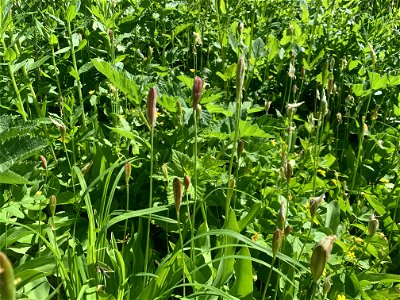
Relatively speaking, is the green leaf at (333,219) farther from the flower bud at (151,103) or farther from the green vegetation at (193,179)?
the flower bud at (151,103)

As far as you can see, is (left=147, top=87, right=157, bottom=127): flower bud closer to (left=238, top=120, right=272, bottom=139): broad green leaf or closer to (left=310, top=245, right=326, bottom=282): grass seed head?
(left=310, top=245, right=326, bottom=282): grass seed head

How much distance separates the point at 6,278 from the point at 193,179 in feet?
3.89

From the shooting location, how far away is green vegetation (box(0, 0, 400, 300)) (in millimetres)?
1186

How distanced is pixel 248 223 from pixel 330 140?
37.5 inches

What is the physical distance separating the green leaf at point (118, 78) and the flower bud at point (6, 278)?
121cm

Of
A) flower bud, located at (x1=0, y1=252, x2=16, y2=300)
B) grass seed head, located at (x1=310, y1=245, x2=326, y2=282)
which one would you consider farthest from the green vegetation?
flower bud, located at (x1=0, y1=252, x2=16, y2=300)

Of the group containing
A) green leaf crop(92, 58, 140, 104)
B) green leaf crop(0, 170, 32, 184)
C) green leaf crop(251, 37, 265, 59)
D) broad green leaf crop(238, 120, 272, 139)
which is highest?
green leaf crop(0, 170, 32, 184)

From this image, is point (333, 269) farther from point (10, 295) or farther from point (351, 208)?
point (10, 295)

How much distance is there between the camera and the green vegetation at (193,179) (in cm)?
119

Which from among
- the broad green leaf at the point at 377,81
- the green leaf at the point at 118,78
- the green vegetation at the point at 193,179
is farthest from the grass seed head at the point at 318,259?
the broad green leaf at the point at 377,81

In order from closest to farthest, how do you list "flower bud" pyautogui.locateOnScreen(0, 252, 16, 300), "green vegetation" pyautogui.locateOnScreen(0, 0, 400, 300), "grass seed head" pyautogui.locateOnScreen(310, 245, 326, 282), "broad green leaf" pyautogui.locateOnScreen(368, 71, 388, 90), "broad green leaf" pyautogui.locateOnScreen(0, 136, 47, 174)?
"flower bud" pyautogui.locateOnScreen(0, 252, 16, 300), "grass seed head" pyautogui.locateOnScreen(310, 245, 326, 282), "broad green leaf" pyautogui.locateOnScreen(0, 136, 47, 174), "green vegetation" pyautogui.locateOnScreen(0, 0, 400, 300), "broad green leaf" pyautogui.locateOnScreen(368, 71, 388, 90)

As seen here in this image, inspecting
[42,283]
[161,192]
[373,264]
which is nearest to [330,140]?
[373,264]

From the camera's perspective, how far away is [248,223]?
147cm

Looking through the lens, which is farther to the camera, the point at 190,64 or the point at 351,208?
the point at 190,64
